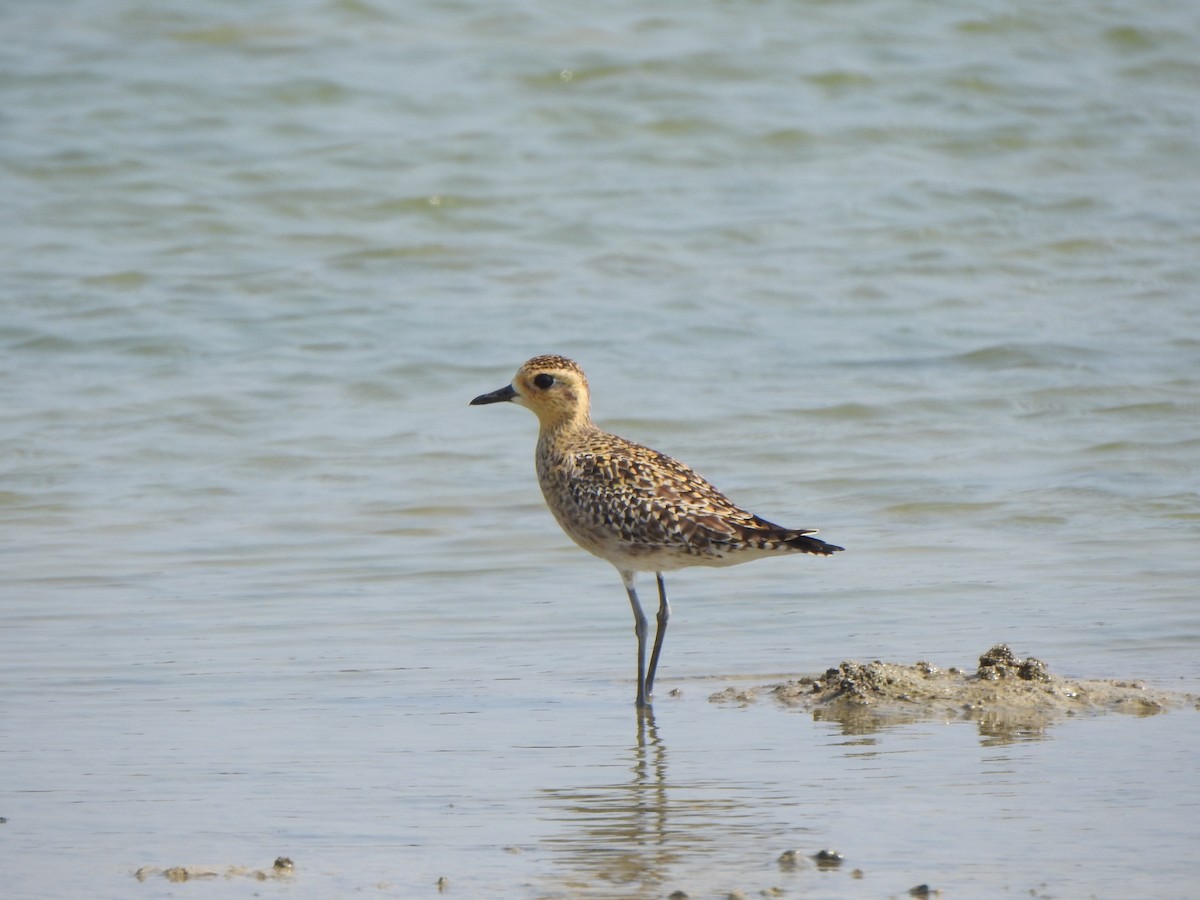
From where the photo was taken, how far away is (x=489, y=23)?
2231 centimetres

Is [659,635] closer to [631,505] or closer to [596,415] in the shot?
[631,505]

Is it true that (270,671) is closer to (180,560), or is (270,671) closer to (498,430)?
(180,560)

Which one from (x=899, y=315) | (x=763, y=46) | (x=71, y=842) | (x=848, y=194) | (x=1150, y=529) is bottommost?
(x=71, y=842)

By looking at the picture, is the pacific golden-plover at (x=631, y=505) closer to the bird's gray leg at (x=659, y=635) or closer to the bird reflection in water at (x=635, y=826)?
the bird's gray leg at (x=659, y=635)

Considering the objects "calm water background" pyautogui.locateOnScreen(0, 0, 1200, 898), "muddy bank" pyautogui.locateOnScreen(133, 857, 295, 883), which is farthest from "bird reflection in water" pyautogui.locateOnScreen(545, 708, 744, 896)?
"muddy bank" pyautogui.locateOnScreen(133, 857, 295, 883)

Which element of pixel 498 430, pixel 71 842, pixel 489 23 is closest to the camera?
pixel 71 842

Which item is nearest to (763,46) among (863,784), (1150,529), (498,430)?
(498,430)

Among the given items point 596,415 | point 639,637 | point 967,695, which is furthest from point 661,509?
point 596,415

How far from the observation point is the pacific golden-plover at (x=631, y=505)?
7477mm

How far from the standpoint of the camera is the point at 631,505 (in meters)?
7.66

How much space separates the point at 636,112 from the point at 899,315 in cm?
615

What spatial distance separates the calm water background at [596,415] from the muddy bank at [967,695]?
19cm

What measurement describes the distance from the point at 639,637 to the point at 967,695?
135 cm

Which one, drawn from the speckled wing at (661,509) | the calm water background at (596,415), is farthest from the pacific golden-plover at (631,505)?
the calm water background at (596,415)
